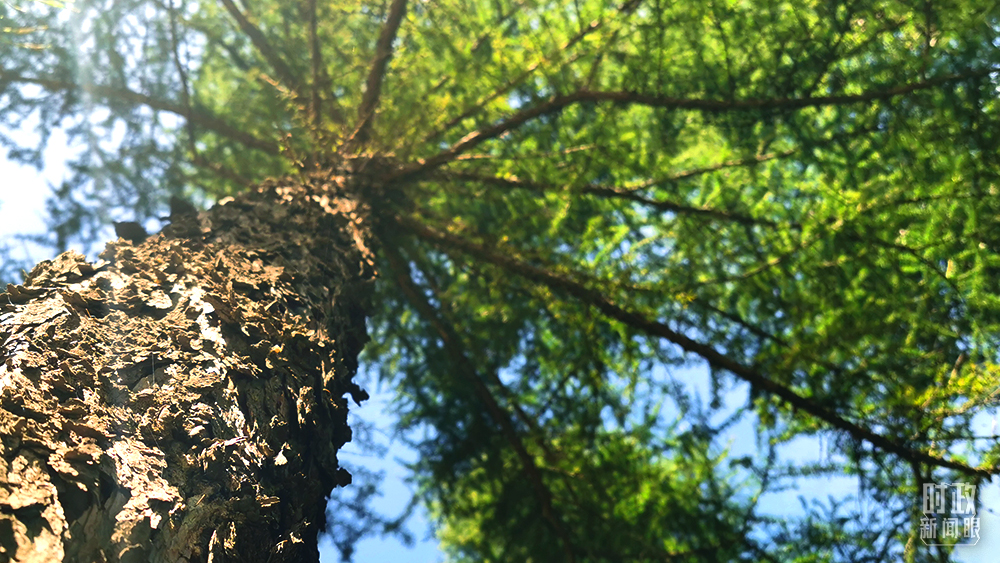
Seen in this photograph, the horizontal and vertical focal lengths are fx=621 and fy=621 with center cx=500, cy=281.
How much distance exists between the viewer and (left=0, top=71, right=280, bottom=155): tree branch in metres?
4.43

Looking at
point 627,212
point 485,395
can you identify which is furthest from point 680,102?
A: point 485,395

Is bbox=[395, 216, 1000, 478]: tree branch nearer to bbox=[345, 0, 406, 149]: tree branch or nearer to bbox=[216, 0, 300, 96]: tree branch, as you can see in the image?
bbox=[345, 0, 406, 149]: tree branch

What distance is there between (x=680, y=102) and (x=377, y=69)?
1924 mm

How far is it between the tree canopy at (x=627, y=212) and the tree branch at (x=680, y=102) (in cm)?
2

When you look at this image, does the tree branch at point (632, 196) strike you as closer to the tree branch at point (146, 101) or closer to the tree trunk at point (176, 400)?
the tree branch at point (146, 101)

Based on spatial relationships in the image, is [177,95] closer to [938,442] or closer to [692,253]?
[692,253]

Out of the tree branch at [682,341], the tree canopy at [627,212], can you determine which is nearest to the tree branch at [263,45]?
the tree canopy at [627,212]

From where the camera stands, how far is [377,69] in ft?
13.2

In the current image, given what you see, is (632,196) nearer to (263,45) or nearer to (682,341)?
(682,341)

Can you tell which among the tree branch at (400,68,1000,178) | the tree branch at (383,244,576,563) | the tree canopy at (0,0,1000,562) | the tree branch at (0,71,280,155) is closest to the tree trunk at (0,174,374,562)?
the tree canopy at (0,0,1000,562)

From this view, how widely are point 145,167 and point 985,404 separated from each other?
610cm

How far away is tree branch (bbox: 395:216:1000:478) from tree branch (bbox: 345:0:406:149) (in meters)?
0.62

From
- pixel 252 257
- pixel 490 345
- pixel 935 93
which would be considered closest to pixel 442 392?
pixel 490 345

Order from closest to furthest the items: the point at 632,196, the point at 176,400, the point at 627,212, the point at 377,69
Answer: the point at 176,400 → the point at 377,69 → the point at 632,196 → the point at 627,212
